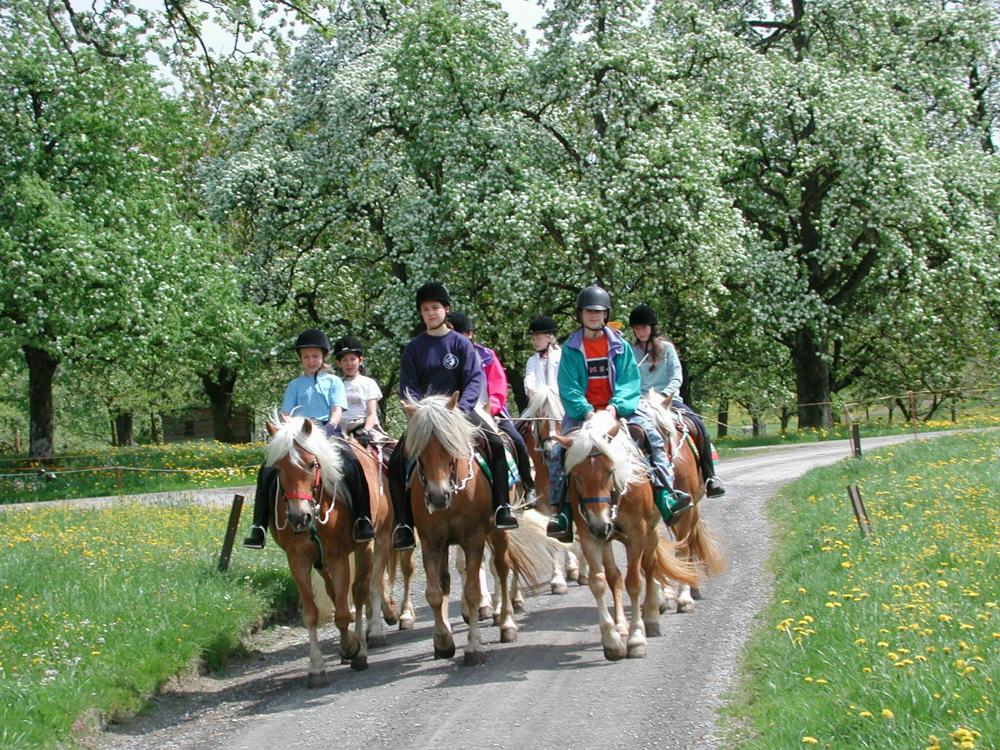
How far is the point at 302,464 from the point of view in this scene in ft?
31.7

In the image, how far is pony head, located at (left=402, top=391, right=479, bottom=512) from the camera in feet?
31.1

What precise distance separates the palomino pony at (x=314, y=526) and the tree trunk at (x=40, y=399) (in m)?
23.9

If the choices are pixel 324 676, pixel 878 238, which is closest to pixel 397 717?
pixel 324 676

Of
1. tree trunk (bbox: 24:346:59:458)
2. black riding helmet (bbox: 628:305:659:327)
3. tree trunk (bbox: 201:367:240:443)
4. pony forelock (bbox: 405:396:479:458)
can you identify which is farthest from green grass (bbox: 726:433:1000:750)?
tree trunk (bbox: 201:367:240:443)

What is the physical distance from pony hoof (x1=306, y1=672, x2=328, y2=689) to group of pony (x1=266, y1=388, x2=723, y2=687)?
0.01m

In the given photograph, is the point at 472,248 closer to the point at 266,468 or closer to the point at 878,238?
the point at 878,238

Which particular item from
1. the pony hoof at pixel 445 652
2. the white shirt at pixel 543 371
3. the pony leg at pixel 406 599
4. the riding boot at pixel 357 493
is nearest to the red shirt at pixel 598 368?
the riding boot at pixel 357 493

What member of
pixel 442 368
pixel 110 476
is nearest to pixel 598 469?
pixel 442 368

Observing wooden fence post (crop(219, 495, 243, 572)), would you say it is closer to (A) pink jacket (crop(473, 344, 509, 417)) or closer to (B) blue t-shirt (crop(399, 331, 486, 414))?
(A) pink jacket (crop(473, 344, 509, 417))

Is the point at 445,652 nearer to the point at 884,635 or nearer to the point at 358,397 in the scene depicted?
the point at 358,397

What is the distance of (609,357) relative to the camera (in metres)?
10.4

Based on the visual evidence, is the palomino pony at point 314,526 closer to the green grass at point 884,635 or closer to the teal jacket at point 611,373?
the teal jacket at point 611,373

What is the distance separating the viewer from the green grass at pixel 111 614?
27.3ft

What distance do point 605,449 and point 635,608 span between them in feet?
4.65
